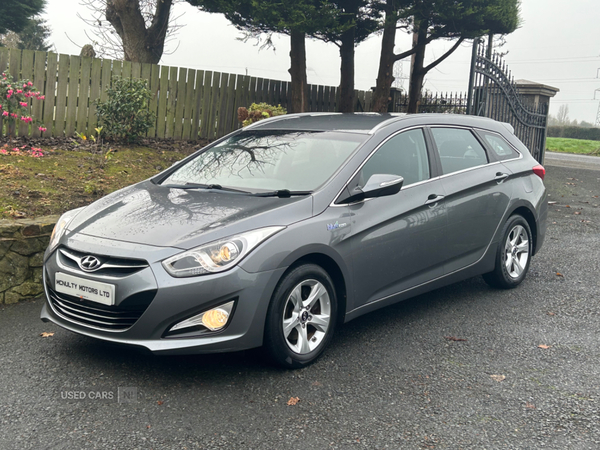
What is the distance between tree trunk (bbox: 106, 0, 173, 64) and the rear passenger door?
11.9 meters

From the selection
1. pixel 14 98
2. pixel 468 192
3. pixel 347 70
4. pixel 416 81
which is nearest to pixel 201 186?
pixel 468 192

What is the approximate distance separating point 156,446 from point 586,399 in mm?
2518

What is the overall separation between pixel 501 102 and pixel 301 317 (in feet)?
37.5

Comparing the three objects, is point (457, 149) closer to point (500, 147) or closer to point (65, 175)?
point (500, 147)

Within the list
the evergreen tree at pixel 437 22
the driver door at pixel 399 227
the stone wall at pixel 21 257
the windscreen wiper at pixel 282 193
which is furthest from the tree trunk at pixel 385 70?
the windscreen wiper at pixel 282 193

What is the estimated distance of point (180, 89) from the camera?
12758 millimetres

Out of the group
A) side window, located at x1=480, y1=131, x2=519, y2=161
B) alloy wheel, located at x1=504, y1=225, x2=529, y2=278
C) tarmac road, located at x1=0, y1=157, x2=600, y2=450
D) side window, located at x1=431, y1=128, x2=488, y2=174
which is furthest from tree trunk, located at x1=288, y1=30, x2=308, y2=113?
tarmac road, located at x1=0, y1=157, x2=600, y2=450

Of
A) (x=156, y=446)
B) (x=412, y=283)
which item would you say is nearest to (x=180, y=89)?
(x=412, y=283)

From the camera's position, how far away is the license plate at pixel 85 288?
3.62m

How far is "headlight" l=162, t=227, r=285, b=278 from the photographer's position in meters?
3.59

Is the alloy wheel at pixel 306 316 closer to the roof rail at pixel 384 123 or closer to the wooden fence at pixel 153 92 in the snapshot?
the roof rail at pixel 384 123

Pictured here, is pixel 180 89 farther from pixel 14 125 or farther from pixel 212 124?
pixel 14 125

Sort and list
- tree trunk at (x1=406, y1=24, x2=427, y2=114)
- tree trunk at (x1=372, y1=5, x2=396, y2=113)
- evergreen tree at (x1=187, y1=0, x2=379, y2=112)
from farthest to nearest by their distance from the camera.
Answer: tree trunk at (x1=406, y1=24, x2=427, y2=114)
tree trunk at (x1=372, y1=5, x2=396, y2=113)
evergreen tree at (x1=187, y1=0, x2=379, y2=112)

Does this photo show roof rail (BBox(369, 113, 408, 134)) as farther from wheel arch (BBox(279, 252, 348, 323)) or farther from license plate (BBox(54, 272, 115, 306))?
license plate (BBox(54, 272, 115, 306))
